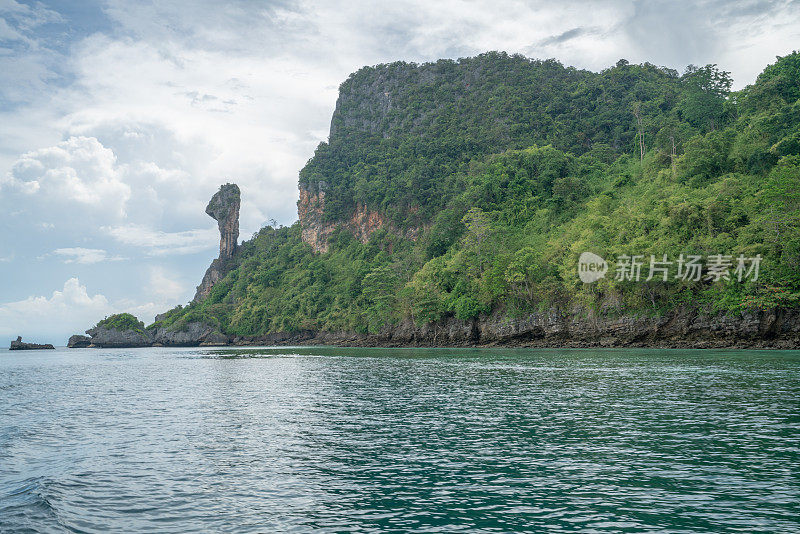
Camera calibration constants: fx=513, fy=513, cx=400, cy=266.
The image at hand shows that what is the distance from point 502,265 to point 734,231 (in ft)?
105

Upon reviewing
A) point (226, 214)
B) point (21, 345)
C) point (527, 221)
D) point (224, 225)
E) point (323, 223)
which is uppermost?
point (226, 214)

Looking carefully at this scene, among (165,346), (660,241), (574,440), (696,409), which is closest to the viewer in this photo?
(574,440)

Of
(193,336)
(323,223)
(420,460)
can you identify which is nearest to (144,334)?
(193,336)

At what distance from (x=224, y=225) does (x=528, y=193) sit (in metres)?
133

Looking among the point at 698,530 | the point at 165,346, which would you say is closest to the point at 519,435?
the point at 698,530

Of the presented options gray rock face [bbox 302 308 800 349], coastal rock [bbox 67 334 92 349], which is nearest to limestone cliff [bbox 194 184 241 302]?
coastal rock [bbox 67 334 92 349]

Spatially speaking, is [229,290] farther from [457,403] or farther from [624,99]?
[457,403]

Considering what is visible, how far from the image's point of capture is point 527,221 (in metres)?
97.4

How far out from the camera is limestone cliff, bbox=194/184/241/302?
196000mm

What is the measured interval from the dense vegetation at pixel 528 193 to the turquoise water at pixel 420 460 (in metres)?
37.1

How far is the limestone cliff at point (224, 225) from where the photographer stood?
196 m

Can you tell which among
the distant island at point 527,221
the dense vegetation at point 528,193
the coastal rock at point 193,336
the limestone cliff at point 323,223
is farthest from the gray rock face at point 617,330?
the coastal rock at point 193,336

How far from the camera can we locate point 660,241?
201ft

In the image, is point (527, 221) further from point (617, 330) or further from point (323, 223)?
point (323, 223)
